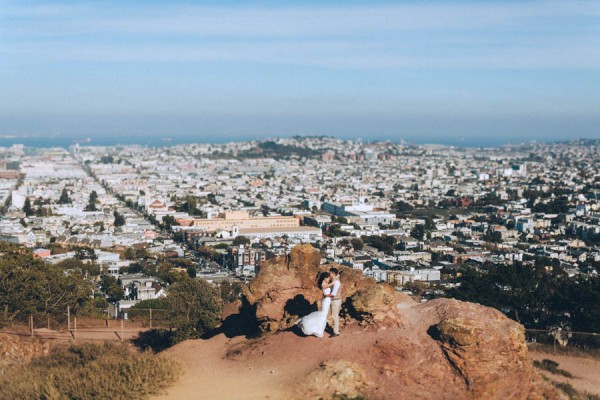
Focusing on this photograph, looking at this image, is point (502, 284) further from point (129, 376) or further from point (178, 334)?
point (129, 376)

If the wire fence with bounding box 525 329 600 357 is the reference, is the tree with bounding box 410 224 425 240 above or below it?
below

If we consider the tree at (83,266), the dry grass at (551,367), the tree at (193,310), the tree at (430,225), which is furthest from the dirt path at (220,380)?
the tree at (430,225)

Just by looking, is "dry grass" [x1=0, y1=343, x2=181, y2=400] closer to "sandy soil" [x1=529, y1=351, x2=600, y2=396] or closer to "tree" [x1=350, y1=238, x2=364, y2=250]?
"sandy soil" [x1=529, y1=351, x2=600, y2=396]

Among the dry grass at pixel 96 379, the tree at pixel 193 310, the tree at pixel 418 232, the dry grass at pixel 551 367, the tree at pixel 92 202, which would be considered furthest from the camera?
the tree at pixel 92 202

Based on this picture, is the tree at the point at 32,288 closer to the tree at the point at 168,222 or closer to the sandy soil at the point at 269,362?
the sandy soil at the point at 269,362


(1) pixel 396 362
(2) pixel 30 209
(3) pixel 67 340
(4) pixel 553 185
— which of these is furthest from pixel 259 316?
(4) pixel 553 185

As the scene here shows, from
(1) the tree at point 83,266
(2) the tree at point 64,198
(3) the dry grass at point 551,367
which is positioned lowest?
(2) the tree at point 64,198

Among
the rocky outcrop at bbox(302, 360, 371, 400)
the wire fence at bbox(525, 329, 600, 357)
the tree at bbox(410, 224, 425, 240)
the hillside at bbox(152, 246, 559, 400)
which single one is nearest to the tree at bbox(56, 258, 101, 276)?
the tree at bbox(410, 224, 425, 240)
